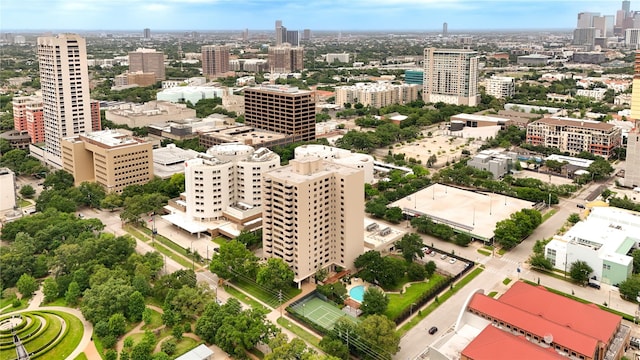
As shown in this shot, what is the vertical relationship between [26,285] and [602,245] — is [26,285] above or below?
below

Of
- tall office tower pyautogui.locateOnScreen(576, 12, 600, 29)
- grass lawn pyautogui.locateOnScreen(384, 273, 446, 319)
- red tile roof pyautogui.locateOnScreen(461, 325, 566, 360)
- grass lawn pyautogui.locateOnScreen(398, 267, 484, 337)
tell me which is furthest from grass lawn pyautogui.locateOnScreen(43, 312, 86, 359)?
tall office tower pyautogui.locateOnScreen(576, 12, 600, 29)

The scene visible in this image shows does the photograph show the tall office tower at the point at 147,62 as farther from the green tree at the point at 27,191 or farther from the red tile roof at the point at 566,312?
the red tile roof at the point at 566,312

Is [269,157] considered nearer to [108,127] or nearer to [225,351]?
[225,351]

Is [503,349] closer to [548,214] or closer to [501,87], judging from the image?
[548,214]

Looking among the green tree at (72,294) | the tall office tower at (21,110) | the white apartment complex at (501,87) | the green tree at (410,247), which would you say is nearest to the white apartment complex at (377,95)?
the white apartment complex at (501,87)

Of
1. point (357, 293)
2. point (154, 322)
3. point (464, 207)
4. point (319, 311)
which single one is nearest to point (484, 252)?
point (464, 207)

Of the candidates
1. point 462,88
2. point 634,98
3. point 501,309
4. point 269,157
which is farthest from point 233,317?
point 462,88
